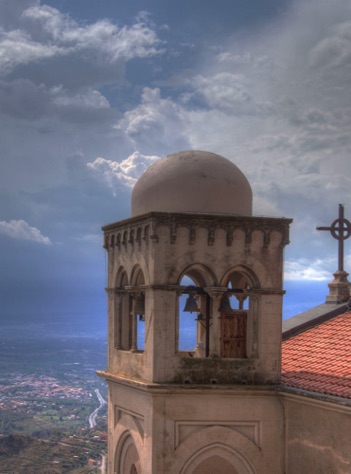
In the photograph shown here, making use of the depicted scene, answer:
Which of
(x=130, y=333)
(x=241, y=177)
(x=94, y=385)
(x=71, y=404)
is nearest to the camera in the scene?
(x=241, y=177)

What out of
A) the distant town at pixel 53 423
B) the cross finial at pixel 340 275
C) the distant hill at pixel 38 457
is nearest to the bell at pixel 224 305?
the cross finial at pixel 340 275

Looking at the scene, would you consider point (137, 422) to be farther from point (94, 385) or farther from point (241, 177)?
point (94, 385)

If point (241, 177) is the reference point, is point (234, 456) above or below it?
below

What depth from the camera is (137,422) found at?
55.6 feet

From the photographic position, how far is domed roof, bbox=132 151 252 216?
54.3 ft

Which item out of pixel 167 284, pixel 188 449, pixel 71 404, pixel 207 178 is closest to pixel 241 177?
pixel 207 178

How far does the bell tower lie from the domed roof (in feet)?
0.06

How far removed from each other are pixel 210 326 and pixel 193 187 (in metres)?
2.83

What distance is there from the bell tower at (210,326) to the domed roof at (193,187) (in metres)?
0.02

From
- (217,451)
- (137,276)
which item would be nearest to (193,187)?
(137,276)

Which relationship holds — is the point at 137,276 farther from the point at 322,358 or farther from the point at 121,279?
the point at 322,358

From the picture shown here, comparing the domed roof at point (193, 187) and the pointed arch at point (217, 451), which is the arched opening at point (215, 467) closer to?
the pointed arch at point (217, 451)

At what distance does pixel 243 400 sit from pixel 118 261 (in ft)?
13.3

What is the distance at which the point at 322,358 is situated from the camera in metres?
16.8
